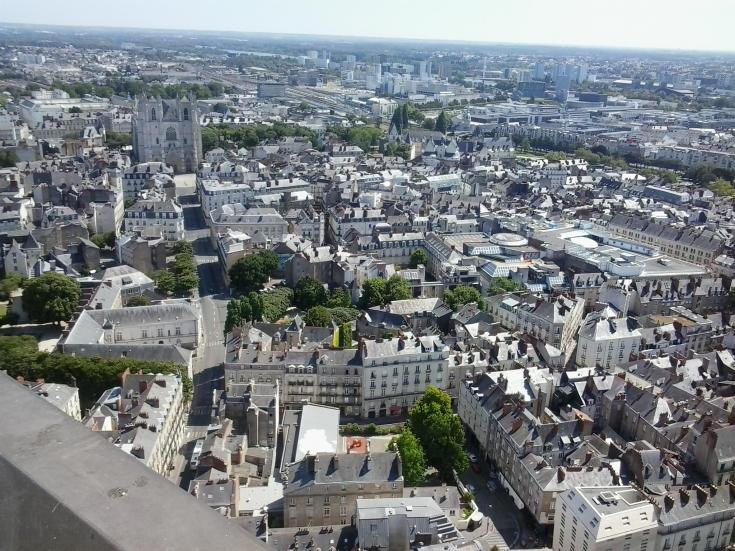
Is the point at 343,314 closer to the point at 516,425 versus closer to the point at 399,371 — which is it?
the point at 399,371

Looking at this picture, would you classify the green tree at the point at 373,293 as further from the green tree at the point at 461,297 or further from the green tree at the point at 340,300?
the green tree at the point at 461,297

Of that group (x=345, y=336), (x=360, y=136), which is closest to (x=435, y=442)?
(x=345, y=336)

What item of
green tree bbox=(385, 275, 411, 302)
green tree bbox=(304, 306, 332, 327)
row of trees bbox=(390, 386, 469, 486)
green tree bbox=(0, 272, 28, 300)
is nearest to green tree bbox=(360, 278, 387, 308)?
green tree bbox=(385, 275, 411, 302)

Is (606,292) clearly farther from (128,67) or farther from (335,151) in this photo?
(128,67)

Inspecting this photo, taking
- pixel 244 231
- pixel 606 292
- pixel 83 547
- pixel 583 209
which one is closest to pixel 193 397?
pixel 244 231

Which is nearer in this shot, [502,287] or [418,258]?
[502,287]

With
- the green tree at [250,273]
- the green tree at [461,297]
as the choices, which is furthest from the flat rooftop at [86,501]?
the green tree at [250,273]

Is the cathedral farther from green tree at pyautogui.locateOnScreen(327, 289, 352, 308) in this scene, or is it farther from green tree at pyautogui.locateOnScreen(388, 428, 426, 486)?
green tree at pyautogui.locateOnScreen(388, 428, 426, 486)
